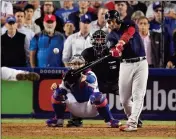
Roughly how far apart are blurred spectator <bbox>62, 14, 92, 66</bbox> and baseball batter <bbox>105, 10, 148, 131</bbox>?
4.13 ft

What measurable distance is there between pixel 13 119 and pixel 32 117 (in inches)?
13.5

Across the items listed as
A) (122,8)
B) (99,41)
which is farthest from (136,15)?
(99,41)

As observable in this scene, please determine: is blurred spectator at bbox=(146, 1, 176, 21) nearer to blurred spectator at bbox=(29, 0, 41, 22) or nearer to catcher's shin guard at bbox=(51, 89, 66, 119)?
blurred spectator at bbox=(29, 0, 41, 22)

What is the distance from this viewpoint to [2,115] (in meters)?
10.7

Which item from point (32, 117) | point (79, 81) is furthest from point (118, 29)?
point (32, 117)

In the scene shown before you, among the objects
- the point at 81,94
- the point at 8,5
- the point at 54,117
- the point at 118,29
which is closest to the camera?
the point at 118,29

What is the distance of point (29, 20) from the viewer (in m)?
10.9

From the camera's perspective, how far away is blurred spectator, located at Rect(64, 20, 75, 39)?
35.1 feet

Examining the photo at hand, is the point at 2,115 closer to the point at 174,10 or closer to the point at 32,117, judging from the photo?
the point at 32,117

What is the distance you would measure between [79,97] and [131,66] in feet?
3.49

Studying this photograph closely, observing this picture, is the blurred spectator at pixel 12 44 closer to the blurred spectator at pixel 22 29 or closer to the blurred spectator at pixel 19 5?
the blurred spectator at pixel 22 29

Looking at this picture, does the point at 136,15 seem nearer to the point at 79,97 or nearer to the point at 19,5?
the point at 79,97

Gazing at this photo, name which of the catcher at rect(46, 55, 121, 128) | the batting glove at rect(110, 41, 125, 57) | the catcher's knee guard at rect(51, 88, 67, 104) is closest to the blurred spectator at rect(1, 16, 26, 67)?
the catcher at rect(46, 55, 121, 128)

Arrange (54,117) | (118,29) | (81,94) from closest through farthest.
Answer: (118,29) → (81,94) → (54,117)
